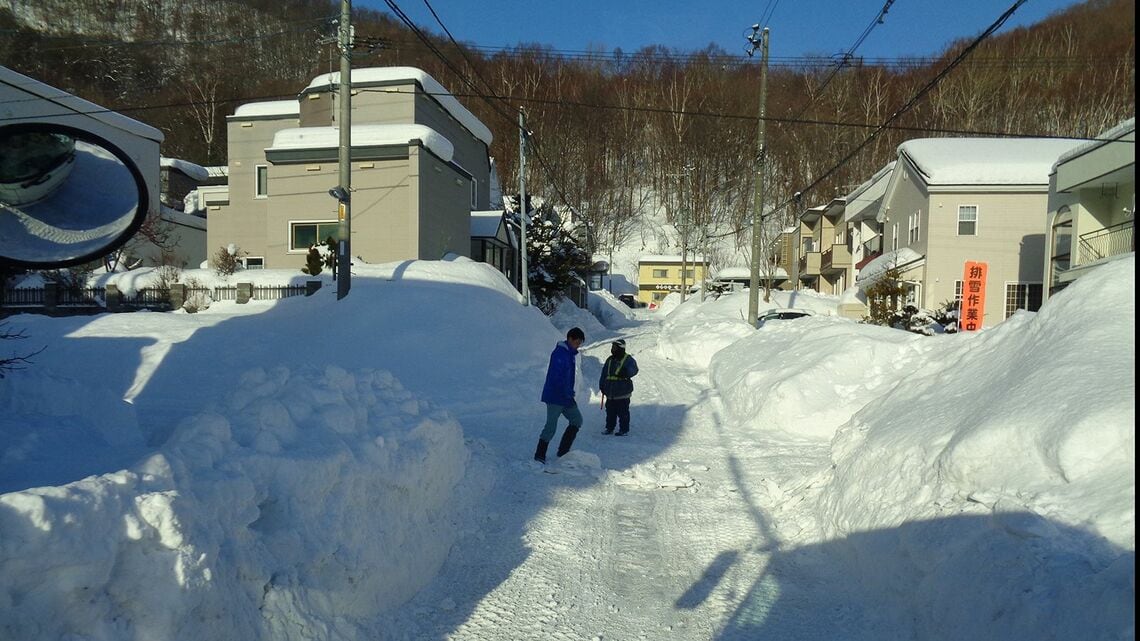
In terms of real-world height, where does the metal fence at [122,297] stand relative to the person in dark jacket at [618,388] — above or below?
above

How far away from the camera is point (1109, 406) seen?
424 centimetres

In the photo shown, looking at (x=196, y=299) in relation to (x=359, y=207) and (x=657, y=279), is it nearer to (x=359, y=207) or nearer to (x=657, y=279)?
(x=359, y=207)

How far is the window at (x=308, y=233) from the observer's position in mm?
23391

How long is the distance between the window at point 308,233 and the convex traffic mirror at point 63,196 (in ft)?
67.8

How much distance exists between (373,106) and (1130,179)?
24763mm

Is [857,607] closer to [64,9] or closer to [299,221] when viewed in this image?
[299,221]

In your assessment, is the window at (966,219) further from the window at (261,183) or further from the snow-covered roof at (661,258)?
the snow-covered roof at (661,258)

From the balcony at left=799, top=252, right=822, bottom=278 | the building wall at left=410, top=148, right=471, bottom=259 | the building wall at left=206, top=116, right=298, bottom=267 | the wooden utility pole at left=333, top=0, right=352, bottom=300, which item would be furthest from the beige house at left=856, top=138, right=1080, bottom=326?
the building wall at left=206, top=116, right=298, bottom=267

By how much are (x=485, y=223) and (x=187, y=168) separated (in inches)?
799

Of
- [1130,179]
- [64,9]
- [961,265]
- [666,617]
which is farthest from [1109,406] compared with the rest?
[64,9]

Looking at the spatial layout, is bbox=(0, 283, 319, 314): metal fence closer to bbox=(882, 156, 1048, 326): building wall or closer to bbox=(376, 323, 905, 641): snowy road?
bbox=(376, 323, 905, 641): snowy road

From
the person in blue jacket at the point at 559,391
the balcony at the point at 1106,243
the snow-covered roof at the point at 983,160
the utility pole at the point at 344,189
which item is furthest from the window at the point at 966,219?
the person in blue jacket at the point at 559,391

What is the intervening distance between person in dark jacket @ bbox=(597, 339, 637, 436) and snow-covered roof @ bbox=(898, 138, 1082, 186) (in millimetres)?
21896

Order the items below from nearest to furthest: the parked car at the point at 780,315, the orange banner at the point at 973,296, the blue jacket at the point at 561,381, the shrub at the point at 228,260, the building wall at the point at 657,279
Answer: the blue jacket at the point at 561,381 → the orange banner at the point at 973,296 → the shrub at the point at 228,260 → the parked car at the point at 780,315 → the building wall at the point at 657,279
